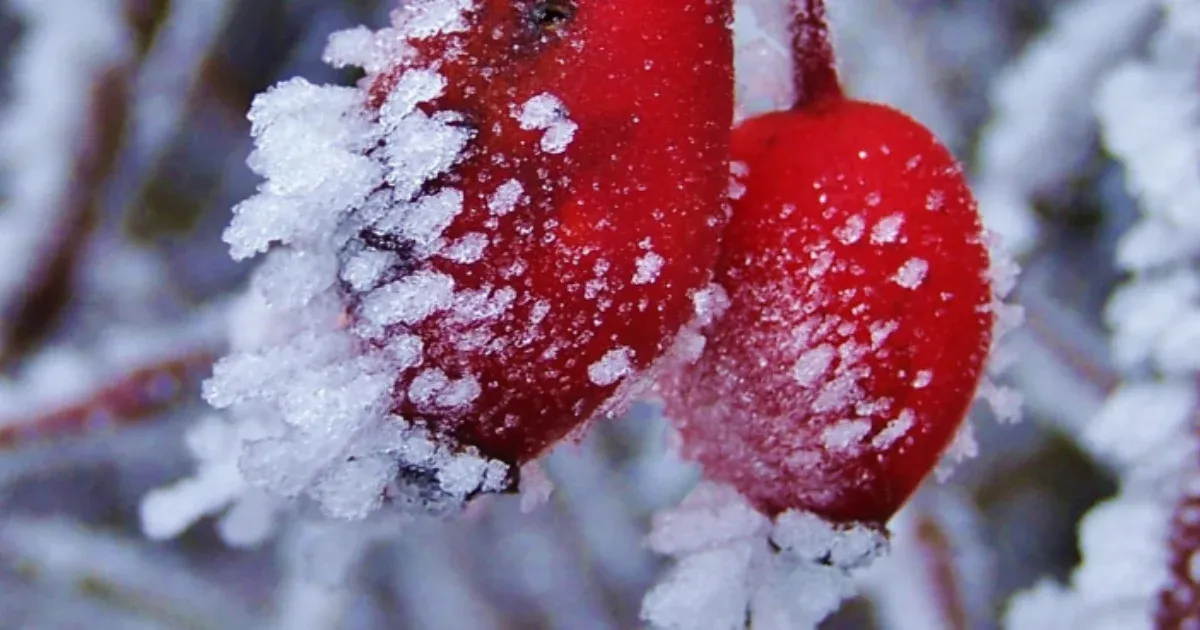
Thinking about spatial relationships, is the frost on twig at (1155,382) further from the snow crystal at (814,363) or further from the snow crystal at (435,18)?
the snow crystal at (435,18)

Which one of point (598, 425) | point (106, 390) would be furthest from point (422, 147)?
point (106, 390)

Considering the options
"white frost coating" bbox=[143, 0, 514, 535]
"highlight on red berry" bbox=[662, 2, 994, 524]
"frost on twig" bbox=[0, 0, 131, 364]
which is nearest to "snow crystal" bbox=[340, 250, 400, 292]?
"white frost coating" bbox=[143, 0, 514, 535]

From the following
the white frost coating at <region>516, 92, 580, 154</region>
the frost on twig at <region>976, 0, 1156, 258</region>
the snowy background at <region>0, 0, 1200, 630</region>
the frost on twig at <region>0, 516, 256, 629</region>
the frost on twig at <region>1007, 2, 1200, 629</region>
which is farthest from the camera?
the frost on twig at <region>0, 516, 256, 629</region>

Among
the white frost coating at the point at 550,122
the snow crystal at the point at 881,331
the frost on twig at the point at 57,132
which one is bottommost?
the snow crystal at the point at 881,331

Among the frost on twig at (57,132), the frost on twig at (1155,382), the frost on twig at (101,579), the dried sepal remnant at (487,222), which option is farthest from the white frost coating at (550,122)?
the frost on twig at (101,579)

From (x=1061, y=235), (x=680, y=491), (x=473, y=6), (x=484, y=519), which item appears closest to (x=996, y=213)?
(x=1061, y=235)

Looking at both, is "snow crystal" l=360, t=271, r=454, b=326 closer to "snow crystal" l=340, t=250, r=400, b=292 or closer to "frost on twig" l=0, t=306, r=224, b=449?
"snow crystal" l=340, t=250, r=400, b=292

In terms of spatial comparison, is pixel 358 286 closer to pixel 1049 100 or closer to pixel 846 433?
pixel 846 433

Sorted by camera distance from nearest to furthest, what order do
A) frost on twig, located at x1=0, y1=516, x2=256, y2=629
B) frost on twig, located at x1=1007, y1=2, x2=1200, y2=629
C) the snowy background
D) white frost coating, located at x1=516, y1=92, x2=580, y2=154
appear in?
white frost coating, located at x1=516, y1=92, x2=580, y2=154 < frost on twig, located at x1=1007, y1=2, x2=1200, y2=629 < the snowy background < frost on twig, located at x1=0, y1=516, x2=256, y2=629
